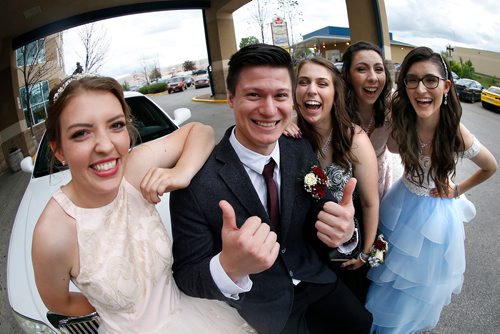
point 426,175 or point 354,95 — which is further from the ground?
point 354,95

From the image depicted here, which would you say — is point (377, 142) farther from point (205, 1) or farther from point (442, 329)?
point (205, 1)

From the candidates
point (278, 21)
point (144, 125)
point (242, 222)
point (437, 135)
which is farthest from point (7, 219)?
point (278, 21)

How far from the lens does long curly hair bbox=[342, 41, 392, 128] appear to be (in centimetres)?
241

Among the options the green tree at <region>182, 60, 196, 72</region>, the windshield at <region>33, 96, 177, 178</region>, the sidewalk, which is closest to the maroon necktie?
the windshield at <region>33, 96, 177, 178</region>

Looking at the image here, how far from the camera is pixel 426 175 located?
87.3 inches

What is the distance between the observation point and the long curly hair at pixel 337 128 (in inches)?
78.0

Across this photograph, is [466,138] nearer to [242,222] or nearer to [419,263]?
[419,263]

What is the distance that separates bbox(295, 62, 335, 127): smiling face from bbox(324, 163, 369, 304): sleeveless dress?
0.34 m

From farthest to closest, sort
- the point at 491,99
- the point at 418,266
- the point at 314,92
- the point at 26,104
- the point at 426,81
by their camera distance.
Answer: the point at 491,99
the point at 26,104
the point at 418,266
the point at 426,81
the point at 314,92

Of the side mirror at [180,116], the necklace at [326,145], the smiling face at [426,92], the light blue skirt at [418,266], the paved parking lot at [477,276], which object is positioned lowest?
the paved parking lot at [477,276]

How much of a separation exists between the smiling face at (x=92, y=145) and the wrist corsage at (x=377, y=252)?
5.53 ft

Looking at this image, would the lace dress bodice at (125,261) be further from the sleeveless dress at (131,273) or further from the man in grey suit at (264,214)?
the man in grey suit at (264,214)

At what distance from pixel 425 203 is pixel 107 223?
2.05m

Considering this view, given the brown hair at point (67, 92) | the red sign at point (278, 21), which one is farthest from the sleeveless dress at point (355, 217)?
the red sign at point (278, 21)
